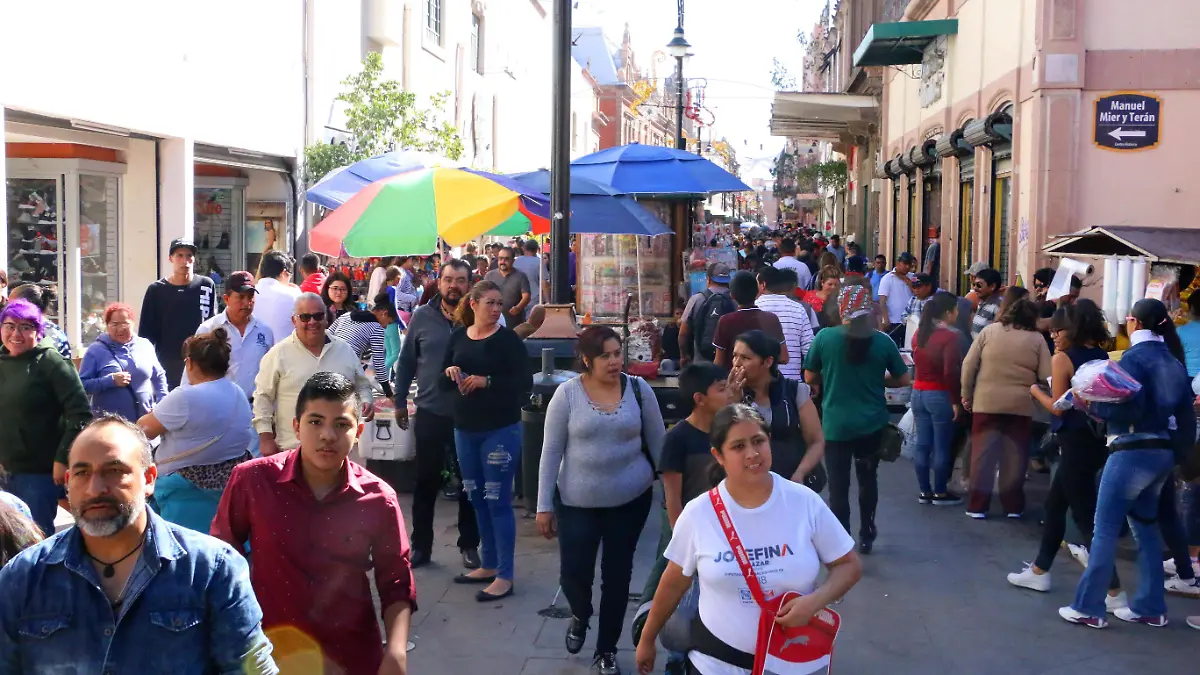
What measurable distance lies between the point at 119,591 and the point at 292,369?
12.5 ft

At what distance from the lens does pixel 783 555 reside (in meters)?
4.06

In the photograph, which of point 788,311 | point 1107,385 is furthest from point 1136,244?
point 1107,385

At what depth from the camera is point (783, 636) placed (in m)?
3.97

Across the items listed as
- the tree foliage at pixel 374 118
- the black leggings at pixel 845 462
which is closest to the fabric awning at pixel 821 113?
the tree foliage at pixel 374 118

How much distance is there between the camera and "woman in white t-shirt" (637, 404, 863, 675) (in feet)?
13.3

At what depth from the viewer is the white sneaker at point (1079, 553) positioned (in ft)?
26.0

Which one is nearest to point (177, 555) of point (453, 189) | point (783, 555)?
point (783, 555)

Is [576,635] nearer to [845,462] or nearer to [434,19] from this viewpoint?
[845,462]

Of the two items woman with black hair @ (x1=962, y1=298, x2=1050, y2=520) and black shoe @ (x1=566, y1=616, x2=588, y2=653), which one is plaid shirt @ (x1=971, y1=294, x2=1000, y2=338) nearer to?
woman with black hair @ (x1=962, y1=298, x2=1050, y2=520)

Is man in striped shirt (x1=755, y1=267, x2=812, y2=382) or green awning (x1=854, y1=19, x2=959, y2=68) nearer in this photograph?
man in striped shirt (x1=755, y1=267, x2=812, y2=382)

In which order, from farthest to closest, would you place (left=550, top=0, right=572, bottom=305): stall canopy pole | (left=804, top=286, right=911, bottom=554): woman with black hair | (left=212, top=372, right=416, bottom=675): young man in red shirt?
(left=550, top=0, right=572, bottom=305): stall canopy pole
(left=804, top=286, right=911, bottom=554): woman with black hair
(left=212, top=372, right=416, bottom=675): young man in red shirt

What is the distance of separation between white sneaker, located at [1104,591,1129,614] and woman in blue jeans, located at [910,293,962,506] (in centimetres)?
252

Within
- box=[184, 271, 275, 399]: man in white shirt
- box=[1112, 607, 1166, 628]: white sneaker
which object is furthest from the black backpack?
box=[1112, 607, 1166, 628]: white sneaker

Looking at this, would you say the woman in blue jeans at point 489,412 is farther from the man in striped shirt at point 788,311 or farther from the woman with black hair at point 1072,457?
the woman with black hair at point 1072,457
